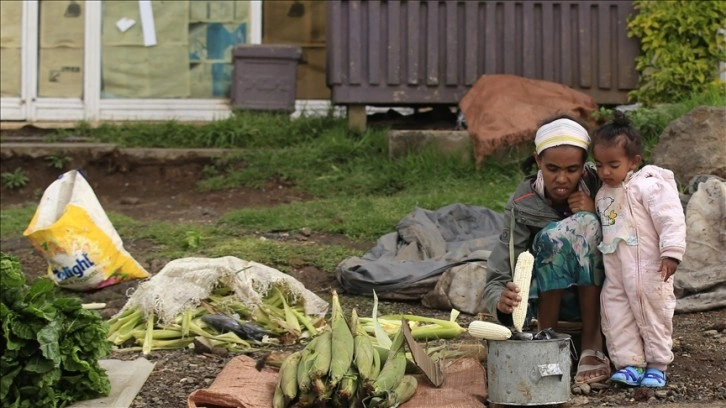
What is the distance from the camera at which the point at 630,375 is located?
175 inches

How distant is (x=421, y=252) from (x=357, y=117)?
4.03m

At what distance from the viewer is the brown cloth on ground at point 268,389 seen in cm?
424

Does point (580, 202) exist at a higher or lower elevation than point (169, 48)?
lower

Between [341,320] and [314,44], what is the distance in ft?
27.1

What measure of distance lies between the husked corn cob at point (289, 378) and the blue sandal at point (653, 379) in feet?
4.64

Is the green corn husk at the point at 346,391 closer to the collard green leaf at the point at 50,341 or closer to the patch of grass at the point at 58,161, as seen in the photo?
the collard green leaf at the point at 50,341

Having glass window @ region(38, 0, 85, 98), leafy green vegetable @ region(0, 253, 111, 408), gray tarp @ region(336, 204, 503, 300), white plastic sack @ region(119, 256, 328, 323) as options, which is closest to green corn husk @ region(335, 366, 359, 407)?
leafy green vegetable @ region(0, 253, 111, 408)

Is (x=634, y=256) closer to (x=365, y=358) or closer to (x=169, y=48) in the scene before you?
(x=365, y=358)

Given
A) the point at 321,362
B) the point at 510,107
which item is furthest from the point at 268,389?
the point at 510,107

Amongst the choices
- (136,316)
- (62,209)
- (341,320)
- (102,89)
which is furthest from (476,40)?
(341,320)

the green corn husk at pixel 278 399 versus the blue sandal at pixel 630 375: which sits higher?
the blue sandal at pixel 630 375

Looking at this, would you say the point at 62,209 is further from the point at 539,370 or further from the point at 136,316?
the point at 539,370

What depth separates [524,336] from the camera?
4148 mm

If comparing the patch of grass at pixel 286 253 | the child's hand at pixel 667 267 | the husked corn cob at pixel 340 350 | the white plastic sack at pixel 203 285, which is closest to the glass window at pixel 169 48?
the patch of grass at pixel 286 253
